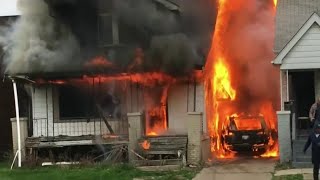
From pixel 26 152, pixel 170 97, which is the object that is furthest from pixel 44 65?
pixel 170 97

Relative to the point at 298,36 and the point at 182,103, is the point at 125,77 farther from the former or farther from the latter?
the point at 298,36

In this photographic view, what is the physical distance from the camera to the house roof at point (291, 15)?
64.3 feet

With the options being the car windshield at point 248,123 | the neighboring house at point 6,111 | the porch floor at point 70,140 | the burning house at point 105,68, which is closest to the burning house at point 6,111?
the neighboring house at point 6,111

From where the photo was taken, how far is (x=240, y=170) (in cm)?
1560

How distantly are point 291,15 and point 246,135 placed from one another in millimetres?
4560

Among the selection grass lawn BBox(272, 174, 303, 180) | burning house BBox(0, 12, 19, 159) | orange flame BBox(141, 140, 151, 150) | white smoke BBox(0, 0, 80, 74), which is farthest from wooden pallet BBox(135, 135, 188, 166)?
burning house BBox(0, 12, 19, 159)

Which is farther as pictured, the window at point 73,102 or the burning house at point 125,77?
the window at point 73,102

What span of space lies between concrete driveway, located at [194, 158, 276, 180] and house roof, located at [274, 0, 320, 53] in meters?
4.41

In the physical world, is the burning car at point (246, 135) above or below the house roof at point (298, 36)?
below

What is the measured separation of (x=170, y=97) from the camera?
18531 millimetres

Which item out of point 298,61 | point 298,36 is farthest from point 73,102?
point 298,36

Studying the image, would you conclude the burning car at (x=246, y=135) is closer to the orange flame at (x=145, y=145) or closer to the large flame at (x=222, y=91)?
the large flame at (x=222, y=91)

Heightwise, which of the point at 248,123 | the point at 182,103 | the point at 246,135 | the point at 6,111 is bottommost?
the point at 246,135

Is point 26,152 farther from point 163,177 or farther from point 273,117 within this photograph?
point 273,117
